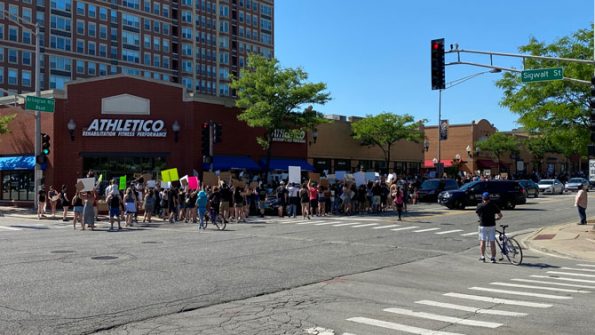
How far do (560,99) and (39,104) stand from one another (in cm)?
2562

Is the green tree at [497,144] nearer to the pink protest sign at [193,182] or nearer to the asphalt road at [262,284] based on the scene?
the pink protest sign at [193,182]

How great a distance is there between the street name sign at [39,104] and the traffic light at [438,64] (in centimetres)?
1917

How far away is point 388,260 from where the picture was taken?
1426 cm

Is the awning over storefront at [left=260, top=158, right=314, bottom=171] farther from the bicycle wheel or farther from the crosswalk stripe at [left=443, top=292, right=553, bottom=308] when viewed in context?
the crosswalk stripe at [left=443, top=292, right=553, bottom=308]

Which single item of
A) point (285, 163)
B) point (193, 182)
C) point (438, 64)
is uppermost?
point (438, 64)

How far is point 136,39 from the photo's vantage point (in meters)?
88.6

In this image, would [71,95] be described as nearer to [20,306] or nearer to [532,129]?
[532,129]

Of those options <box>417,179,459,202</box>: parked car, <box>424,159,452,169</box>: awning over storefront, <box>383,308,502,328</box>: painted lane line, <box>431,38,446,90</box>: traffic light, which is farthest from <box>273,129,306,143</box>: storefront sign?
<box>383,308,502,328</box>: painted lane line

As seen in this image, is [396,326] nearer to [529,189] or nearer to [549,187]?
[529,189]

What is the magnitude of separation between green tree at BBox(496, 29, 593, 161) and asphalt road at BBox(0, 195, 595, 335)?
1039cm

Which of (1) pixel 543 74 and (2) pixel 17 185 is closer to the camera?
(1) pixel 543 74

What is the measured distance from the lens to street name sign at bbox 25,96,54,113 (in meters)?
27.9

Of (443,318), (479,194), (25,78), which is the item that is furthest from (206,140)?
(25,78)

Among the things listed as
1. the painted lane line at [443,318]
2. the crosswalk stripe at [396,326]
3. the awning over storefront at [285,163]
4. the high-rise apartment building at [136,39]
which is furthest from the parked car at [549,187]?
the crosswalk stripe at [396,326]
